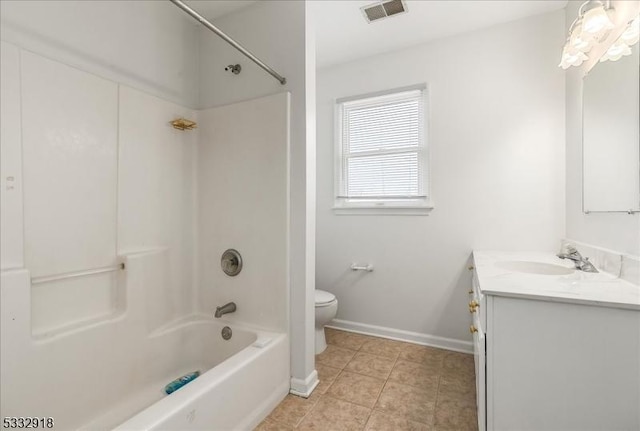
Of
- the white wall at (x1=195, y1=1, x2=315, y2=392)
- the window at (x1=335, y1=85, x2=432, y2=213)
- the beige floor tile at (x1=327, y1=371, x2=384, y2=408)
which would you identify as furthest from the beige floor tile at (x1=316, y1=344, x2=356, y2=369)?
the window at (x1=335, y1=85, x2=432, y2=213)

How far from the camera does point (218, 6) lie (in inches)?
77.7

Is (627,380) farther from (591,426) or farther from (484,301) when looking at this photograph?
(484,301)

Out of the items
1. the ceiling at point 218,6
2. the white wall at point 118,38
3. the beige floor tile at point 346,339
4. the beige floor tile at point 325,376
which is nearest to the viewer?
the white wall at point 118,38

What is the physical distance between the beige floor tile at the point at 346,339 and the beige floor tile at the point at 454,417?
86cm

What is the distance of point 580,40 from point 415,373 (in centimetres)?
221

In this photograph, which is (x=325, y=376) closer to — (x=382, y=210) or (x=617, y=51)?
(x=382, y=210)

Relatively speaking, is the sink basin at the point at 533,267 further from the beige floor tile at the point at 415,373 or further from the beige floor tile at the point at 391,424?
the beige floor tile at the point at 391,424

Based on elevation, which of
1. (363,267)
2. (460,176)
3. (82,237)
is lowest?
(363,267)

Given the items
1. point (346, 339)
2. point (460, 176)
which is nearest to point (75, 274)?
point (346, 339)

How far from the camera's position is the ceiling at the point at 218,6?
1.94 metres

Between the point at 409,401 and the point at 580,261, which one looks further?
the point at 409,401

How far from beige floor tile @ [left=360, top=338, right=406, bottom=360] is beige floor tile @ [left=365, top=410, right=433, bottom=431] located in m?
0.68

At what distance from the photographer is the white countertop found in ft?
3.36

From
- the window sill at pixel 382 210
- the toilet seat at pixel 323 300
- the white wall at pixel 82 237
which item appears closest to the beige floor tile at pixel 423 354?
the toilet seat at pixel 323 300
